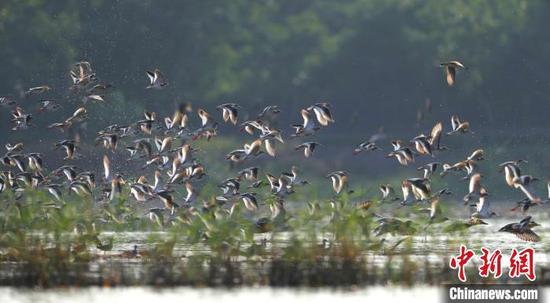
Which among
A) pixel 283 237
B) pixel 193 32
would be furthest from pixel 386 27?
pixel 283 237

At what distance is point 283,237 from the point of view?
67.2 ft

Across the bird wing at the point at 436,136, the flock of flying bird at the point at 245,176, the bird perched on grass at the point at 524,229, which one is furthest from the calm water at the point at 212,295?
the bird wing at the point at 436,136

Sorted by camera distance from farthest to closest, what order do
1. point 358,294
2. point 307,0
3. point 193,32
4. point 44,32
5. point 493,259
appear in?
point 307,0 → point 193,32 → point 44,32 → point 493,259 → point 358,294

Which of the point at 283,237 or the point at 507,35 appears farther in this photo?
the point at 507,35

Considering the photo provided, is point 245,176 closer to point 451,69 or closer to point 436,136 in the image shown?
point 436,136

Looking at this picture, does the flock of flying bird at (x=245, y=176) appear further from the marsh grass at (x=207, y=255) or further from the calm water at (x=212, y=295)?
the calm water at (x=212, y=295)

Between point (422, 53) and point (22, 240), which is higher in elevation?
point (422, 53)

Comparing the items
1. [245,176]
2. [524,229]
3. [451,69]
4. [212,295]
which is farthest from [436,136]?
[212,295]

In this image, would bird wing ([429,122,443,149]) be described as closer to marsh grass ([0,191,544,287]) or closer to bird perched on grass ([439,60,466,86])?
bird perched on grass ([439,60,466,86])

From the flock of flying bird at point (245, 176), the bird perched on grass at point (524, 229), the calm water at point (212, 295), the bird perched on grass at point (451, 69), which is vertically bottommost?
the calm water at point (212, 295)

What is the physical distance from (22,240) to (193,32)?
41011mm

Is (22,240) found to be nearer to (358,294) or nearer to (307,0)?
(358,294)

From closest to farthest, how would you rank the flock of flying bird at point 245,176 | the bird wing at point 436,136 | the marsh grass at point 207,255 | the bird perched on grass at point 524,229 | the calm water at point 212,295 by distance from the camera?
the calm water at point 212,295 → the marsh grass at point 207,255 → the bird perched on grass at point 524,229 → the flock of flying bird at point 245,176 → the bird wing at point 436,136

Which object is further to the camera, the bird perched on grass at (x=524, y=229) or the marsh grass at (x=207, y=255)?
the bird perched on grass at (x=524, y=229)
